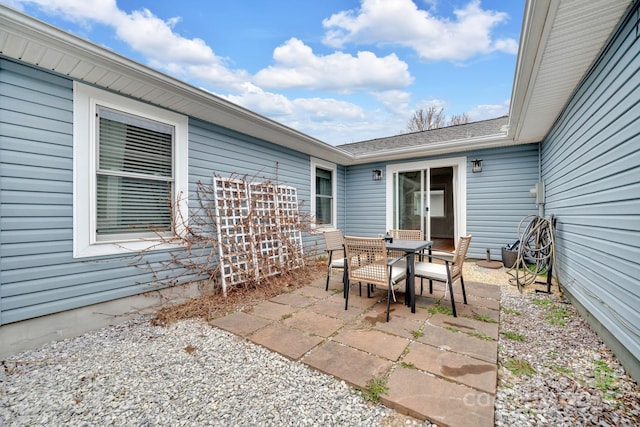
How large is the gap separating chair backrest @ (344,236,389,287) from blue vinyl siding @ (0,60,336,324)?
2.60 meters

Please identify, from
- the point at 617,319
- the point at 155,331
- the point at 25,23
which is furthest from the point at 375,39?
the point at 155,331

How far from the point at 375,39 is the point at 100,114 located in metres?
6.38

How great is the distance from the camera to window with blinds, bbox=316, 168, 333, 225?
657cm

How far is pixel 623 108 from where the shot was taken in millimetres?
2004

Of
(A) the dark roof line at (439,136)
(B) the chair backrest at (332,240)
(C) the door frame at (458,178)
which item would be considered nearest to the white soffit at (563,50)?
(C) the door frame at (458,178)

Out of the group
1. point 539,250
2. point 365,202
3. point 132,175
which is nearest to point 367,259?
point 539,250

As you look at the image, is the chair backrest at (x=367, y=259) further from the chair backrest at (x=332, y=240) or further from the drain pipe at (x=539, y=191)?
the drain pipe at (x=539, y=191)

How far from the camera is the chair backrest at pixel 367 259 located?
9.11 feet

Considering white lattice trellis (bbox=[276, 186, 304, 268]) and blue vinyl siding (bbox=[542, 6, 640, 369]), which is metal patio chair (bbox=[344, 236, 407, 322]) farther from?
white lattice trellis (bbox=[276, 186, 304, 268])

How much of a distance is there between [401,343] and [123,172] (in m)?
3.47

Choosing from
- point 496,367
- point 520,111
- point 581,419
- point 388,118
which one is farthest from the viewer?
point 388,118

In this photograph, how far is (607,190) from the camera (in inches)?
90.0

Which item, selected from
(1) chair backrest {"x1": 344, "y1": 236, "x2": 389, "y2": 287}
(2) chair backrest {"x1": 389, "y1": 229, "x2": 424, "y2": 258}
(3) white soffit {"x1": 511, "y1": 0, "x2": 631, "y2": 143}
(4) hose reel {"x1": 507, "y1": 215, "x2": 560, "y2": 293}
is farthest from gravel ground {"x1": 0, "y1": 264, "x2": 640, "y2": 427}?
(3) white soffit {"x1": 511, "y1": 0, "x2": 631, "y2": 143}

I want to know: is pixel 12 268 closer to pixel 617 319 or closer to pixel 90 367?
pixel 90 367
